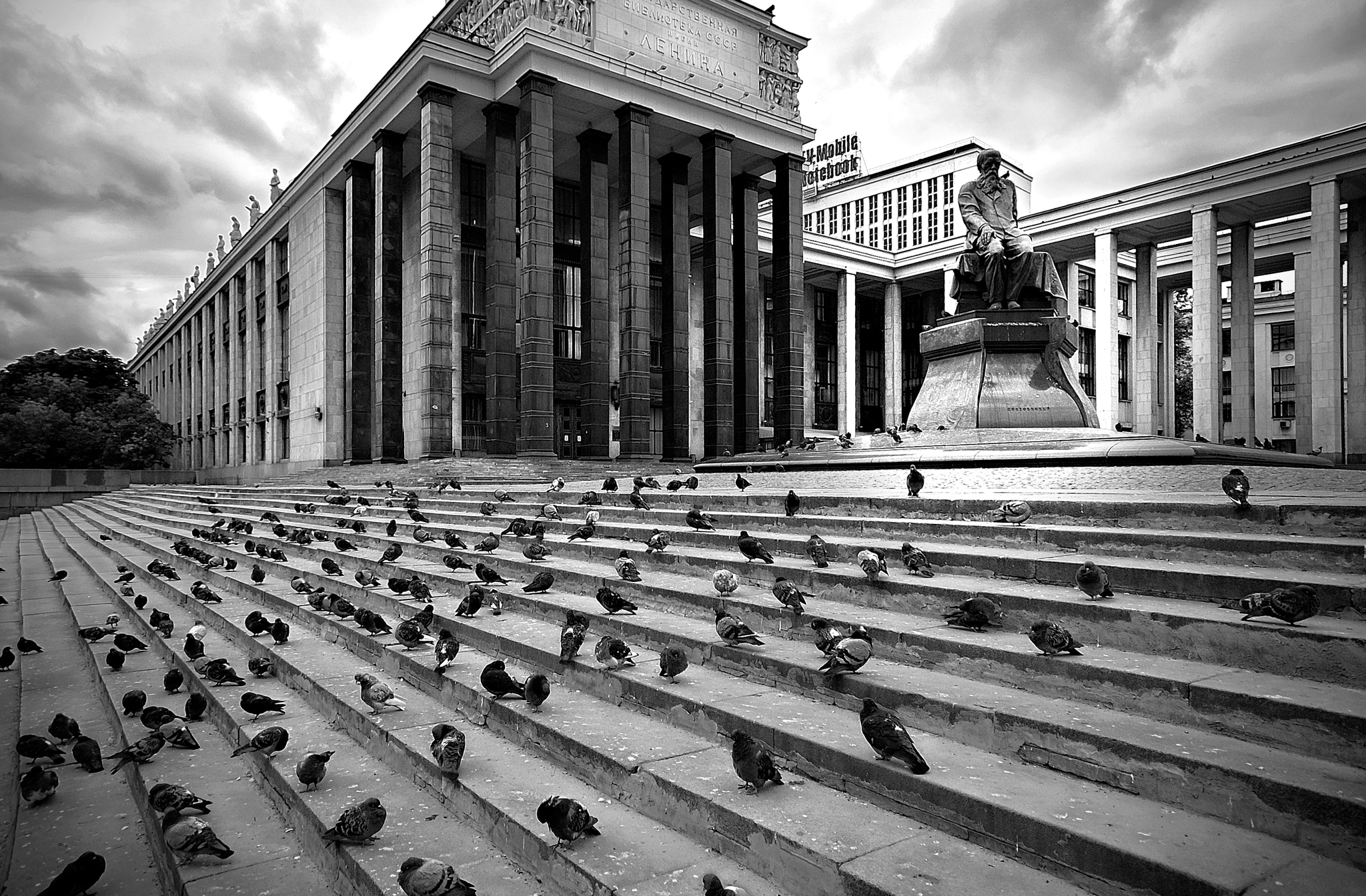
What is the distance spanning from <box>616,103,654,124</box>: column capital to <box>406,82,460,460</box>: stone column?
18.1 feet

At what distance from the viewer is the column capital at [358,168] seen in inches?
1203

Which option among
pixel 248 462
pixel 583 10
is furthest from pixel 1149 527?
pixel 248 462

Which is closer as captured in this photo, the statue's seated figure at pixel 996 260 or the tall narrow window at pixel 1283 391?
the statue's seated figure at pixel 996 260

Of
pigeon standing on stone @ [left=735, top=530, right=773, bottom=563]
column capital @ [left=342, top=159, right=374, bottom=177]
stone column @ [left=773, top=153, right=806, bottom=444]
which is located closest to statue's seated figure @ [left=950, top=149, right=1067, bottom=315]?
pigeon standing on stone @ [left=735, top=530, right=773, bottom=563]

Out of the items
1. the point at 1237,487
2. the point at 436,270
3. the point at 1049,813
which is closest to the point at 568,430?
the point at 436,270

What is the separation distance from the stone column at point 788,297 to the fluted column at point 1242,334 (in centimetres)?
1774

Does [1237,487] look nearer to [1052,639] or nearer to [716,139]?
[1052,639]

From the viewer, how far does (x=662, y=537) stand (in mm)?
6879

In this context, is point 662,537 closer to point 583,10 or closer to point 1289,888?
point 1289,888

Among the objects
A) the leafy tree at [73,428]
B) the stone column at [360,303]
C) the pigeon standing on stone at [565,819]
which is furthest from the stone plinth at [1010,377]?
the leafy tree at [73,428]

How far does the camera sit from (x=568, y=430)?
31.4 m

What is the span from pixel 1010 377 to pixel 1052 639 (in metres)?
11.1

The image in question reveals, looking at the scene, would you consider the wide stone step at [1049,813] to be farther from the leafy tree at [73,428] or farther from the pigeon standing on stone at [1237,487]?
the leafy tree at [73,428]

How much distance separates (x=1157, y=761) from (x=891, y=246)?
67.9m
